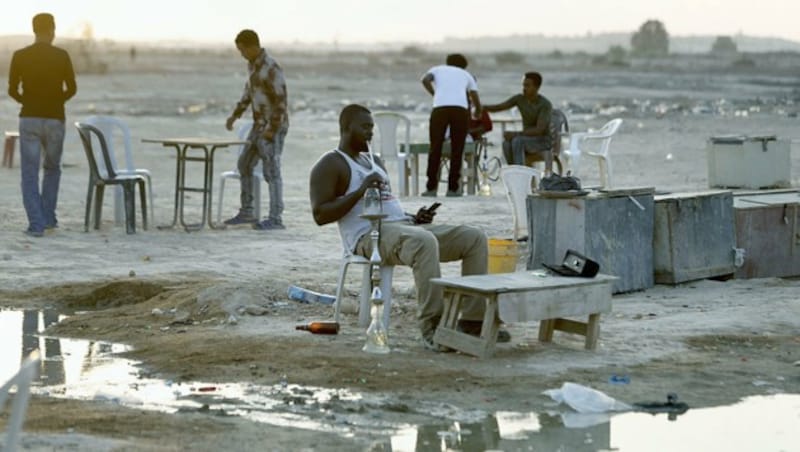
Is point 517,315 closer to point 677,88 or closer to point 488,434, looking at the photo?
point 488,434

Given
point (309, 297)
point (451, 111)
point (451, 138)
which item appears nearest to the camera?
point (309, 297)

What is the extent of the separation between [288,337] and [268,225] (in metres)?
5.58

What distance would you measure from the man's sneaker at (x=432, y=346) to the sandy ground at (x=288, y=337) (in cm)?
4

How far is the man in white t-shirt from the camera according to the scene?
1585cm

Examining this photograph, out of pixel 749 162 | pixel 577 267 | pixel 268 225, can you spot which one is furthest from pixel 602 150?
pixel 577 267

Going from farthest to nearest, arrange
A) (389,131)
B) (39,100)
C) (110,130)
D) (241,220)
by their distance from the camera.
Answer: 1. (389,131)
2. (110,130)
3. (241,220)
4. (39,100)

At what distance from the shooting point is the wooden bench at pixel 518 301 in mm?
7461

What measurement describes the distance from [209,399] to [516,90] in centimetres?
4342

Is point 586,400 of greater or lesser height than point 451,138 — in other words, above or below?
below

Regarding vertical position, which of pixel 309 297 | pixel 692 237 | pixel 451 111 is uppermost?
Result: pixel 451 111

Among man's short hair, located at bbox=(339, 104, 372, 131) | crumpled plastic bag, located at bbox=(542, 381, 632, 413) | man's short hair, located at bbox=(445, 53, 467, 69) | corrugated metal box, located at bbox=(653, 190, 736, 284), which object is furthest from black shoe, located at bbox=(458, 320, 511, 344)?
man's short hair, located at bbox=(445, 53, 467, 69)

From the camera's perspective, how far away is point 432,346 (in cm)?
777

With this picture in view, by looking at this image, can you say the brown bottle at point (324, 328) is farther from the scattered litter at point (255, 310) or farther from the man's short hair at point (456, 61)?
the man's short hair at point (456, 61)

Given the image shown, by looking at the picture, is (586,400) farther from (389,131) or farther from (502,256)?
(389,131)
